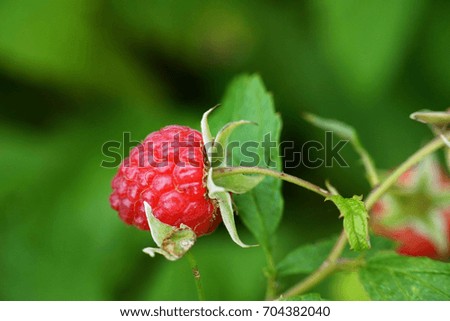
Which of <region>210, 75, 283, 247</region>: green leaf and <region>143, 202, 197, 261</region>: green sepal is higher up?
<region>210, 75, 283, 247</region>: green leaf

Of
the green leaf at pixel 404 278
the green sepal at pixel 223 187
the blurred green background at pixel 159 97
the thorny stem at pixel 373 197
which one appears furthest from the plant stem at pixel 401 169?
the blurred green background at pixel 159 97

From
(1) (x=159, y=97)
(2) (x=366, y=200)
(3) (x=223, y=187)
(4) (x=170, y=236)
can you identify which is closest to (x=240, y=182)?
(3) (x=223, y=187)

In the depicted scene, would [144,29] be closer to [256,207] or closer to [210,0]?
[210,0]

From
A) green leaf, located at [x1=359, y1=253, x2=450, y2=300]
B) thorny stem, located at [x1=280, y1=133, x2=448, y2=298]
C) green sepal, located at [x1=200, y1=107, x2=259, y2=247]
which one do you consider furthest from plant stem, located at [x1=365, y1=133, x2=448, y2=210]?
green sepal, located at [x1=200, y1=107, x2=259, y2=247]

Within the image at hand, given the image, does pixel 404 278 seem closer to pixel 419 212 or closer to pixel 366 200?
pixel 366 200

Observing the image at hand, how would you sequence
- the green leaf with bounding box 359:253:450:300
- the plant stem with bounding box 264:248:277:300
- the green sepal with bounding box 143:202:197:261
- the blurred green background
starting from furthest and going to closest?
the blurred green background, the plant stem with bounding box 264:248:277:300, the green leaf with bounding box 359:253:450:300, the green sepal with bounding box 143:202:197:261

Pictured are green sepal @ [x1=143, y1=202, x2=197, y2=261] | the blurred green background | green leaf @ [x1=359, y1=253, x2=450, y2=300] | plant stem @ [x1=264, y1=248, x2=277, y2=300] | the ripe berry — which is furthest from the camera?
the blurred green background

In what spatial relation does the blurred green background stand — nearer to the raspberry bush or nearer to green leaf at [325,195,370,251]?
the raspberry bush
